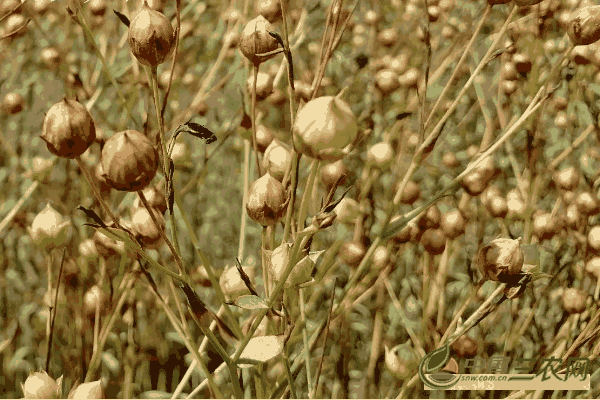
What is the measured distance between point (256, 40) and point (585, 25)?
0.23 m

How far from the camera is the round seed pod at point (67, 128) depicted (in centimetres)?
26

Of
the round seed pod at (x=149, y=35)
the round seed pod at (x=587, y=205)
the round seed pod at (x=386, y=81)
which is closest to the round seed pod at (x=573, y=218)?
the round seed pod at (x=587, y=205)

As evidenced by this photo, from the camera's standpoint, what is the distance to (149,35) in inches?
10.7

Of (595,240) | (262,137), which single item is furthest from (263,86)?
(595,240)

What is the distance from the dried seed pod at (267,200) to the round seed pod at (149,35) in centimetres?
9

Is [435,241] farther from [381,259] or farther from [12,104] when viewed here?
[12,104]

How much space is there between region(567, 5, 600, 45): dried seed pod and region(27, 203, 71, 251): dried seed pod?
0.42m

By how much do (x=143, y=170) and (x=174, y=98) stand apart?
2.30ft

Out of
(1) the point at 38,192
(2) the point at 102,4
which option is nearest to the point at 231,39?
(2) the point at 102,4

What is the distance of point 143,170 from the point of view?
0.25 m

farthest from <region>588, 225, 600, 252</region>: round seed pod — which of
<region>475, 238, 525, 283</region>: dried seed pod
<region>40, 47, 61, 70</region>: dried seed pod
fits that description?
<region>40, 47, 61, 70</region>: dried seed pod

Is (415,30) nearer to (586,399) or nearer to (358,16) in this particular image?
Result: (358,16)

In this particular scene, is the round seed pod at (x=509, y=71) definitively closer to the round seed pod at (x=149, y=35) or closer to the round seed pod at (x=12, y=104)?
the round seed pod at (x=149, y=35)

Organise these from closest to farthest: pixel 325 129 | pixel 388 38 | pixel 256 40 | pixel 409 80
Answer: pixel 325 129 < pixel 256 40 < pixel 409 80 < pixel 388 38
